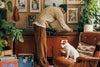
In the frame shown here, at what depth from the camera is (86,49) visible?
308 cm

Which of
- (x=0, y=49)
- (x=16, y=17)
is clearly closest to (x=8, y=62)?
(x=0, y=49)

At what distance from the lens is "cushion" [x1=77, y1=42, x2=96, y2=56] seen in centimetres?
301

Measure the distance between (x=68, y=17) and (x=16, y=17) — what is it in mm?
1611

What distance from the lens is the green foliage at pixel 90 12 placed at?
13.7 feet

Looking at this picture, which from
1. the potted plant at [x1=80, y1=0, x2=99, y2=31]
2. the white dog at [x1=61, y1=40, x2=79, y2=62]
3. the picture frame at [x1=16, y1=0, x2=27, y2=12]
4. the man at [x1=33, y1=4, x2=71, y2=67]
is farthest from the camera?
the picture frame at [x1=16, y1=0, x2=27, y2=12]

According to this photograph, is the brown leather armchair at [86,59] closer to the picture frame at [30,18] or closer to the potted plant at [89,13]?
the potted plant at [89,13]

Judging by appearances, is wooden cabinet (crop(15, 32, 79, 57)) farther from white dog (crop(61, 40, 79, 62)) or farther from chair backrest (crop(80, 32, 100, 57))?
white dog (crop(61, 40, 79, 62))

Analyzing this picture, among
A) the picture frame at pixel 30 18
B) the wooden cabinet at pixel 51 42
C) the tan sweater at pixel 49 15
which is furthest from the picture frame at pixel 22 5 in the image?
the tan sweater at pixel 49 15

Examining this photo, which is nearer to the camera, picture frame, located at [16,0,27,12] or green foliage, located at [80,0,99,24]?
green foliage, located at [80,0,99,24]

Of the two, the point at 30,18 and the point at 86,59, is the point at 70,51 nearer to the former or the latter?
the point at 86,59

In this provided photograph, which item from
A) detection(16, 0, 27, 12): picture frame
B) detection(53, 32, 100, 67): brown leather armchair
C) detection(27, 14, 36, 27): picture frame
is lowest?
detection(53, 32, 100, 67): brown leather armchair

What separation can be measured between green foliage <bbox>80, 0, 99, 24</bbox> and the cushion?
3.89ft

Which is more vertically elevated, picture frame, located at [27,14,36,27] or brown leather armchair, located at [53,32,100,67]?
picture frame, located at [27,14,36,27]

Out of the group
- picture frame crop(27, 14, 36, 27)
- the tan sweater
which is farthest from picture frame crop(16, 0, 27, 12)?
the tan sweater
